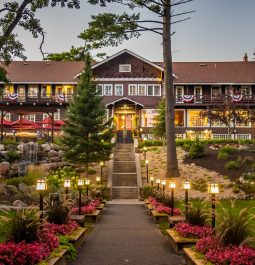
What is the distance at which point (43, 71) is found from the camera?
50062 mm

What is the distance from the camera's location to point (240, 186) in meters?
24.3

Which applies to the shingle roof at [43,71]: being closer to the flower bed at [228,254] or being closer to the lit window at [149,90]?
the lit window at [149,90]

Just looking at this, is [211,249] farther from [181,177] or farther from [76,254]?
[181,177]

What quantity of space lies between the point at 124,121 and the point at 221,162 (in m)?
19.8

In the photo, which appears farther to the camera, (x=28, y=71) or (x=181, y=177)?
(x=28, y=71)

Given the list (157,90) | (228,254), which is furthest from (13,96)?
(228,254)

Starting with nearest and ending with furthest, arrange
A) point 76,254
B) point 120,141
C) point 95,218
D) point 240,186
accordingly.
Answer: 1. point 76,254
2. point 95,218
3. point 240,186
4. point 120,141

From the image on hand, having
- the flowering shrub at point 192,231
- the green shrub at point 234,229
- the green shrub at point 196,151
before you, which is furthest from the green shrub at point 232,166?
the green shrub at point 234,229

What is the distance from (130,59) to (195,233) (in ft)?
129

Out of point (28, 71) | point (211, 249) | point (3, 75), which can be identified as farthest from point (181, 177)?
point (28, 71)

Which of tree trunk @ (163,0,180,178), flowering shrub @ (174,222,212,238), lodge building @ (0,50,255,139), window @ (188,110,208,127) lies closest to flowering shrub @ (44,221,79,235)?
flowering shrub @ (174,222,212,238)

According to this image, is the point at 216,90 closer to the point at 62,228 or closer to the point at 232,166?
the point at 232,166

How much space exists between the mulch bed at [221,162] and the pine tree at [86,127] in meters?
6.26

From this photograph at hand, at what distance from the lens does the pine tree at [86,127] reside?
2931cm
